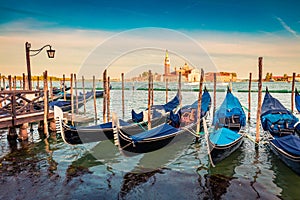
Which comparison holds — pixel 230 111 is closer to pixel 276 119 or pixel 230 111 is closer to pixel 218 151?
pixel 276 119

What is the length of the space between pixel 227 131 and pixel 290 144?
1421 millimetres

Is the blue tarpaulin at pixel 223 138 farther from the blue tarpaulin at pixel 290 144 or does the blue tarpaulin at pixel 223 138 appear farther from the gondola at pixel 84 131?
the gondola at pixel 84 131

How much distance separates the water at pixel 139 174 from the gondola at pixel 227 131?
0.39 metres

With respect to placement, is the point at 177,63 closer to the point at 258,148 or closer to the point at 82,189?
the point at 258,148

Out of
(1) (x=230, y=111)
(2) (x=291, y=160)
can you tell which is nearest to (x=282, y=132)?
(1) (x=230, y=111)

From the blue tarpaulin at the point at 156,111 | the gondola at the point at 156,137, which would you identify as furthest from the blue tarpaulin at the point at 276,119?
the blue tarpaulin at the point at 156,111

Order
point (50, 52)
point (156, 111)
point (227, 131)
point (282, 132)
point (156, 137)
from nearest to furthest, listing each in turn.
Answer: point (156, 137)
point (227, 131)
point (282, 132)
point (50, 52)
point (156, 111)

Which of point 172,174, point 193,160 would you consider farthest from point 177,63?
point 172,174

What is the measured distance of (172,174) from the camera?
5324 millimetres

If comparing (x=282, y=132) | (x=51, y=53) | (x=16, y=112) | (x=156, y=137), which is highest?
(x=51, y=53)

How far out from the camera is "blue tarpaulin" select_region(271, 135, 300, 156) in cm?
496

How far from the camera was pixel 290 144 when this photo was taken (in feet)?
17.4

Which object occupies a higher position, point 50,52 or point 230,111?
point 50,52

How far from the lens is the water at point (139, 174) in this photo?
14.5ft
